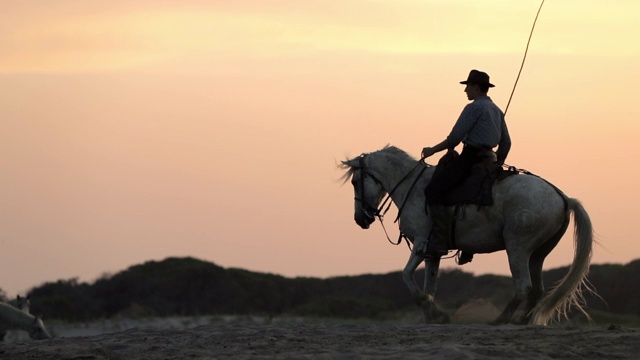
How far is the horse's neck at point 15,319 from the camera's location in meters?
→ 24.4

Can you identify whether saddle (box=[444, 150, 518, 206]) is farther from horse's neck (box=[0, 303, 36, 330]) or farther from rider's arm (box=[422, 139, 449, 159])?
horse's neck (box=[0, 303, 36, 330])

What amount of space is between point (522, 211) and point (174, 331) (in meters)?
4.29

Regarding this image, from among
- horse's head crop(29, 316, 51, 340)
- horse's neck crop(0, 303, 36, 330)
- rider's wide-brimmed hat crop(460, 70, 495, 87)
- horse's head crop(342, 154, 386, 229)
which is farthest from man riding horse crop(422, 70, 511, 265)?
horse's neck crop(0, 303, 36, 330)

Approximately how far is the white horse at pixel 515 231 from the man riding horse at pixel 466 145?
0.17 meters

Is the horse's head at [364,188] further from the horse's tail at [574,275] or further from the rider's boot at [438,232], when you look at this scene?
the horse's tail at [574,275]

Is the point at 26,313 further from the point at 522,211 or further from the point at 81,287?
the point at 522,211

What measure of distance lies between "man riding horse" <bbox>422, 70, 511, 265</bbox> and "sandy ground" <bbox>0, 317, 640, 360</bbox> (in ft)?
8.02

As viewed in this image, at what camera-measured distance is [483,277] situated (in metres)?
32.0

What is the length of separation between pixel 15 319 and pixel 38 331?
1.96ft

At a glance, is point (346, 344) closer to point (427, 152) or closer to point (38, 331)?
point (427, 152)

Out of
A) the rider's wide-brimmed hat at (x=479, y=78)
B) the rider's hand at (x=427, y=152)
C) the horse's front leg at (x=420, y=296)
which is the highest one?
the rider's wide-brimmed hat at (x=479, y=78)

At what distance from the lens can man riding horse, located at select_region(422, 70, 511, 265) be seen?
18750mm

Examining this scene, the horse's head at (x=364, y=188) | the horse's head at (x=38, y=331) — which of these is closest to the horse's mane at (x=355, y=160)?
the horse's head at (x=364, y=188)

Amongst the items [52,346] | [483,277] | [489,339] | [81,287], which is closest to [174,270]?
[81,287]
